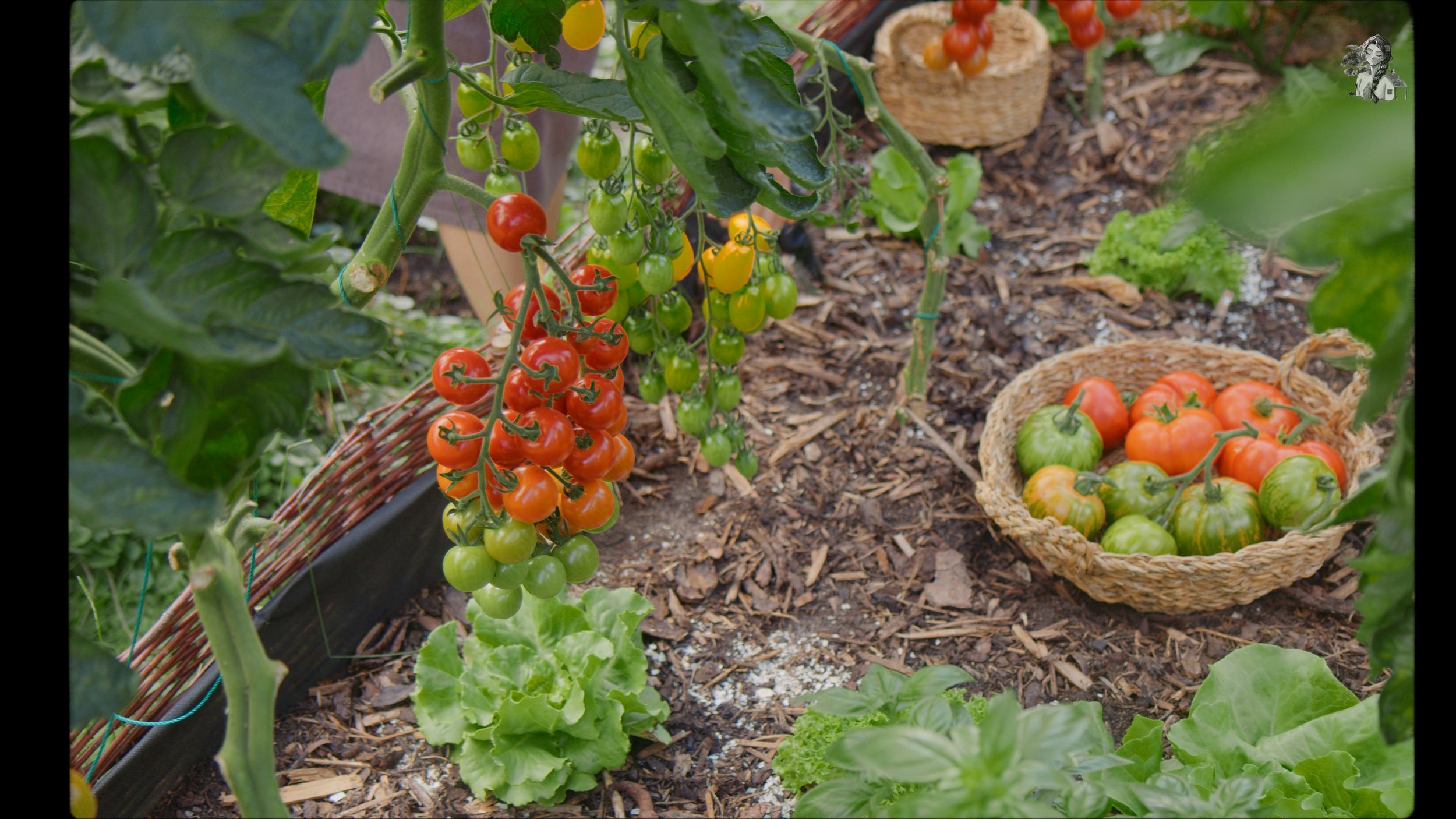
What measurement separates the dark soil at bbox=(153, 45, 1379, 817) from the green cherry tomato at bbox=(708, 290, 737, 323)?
80 centimetres

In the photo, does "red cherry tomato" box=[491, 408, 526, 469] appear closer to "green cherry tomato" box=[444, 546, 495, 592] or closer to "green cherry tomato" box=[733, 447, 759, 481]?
"green cherry tomato" box=[444, 546, 495, 592]

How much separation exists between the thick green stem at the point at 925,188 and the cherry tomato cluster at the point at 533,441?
0.82 meters

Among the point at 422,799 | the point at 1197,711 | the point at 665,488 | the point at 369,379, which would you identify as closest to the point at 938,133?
the point at 665,488

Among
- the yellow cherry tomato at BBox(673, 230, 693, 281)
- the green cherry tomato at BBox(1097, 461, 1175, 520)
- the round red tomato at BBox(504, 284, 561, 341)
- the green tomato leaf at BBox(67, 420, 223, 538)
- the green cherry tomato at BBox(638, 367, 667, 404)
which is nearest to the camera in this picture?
the green tomato leaf at BBox(67, 420, 223, 538)

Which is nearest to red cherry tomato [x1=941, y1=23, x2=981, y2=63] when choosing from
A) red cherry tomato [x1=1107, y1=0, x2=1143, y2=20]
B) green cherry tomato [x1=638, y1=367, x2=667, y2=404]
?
red cherry tomato [x1=1107, y1=0, x2=1143, y2=20]

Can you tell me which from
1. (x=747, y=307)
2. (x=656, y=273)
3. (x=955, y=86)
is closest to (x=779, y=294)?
(x=747, y=307)

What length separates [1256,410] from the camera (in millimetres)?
2365

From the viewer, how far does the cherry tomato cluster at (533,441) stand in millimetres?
1213

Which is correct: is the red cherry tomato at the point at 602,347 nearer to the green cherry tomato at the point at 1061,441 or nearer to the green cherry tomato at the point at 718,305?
the green cherry tomato at the point at 718,305

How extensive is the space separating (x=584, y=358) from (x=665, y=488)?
3.92 ft

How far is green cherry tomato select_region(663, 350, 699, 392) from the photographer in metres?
1.69

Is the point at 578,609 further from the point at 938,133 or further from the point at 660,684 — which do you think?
the point at 938,133

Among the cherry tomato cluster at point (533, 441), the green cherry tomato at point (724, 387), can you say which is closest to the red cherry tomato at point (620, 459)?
the cherry tomato cluster at point (533, 441)

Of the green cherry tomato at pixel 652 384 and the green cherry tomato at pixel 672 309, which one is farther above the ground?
the green cherry tomato at pixel 672 309
